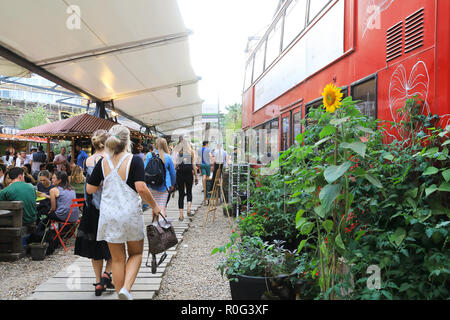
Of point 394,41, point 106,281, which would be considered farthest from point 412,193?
point 106,281

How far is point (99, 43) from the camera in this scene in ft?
22.9

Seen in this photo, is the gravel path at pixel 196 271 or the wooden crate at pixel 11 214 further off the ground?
the wooden crate at pixel 11 214

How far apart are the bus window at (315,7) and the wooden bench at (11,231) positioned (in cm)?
522

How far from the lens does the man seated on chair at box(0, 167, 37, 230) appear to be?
5293mm

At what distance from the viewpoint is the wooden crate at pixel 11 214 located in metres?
5.10

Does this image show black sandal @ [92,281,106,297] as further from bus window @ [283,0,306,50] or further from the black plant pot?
bus window @ [283,0,306,50]

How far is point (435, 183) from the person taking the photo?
2316 millimetres

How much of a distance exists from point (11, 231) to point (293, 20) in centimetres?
589

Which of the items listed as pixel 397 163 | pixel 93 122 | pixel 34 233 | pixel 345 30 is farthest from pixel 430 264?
pixel 93 122

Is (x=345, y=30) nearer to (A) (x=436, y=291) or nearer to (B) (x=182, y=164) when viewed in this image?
(A) (x=436, y=291)

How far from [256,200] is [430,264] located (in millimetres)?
3538

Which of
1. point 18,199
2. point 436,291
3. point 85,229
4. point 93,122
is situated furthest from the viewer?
point 93,122

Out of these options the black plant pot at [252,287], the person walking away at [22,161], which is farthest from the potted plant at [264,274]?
the person walking away at [22,161]

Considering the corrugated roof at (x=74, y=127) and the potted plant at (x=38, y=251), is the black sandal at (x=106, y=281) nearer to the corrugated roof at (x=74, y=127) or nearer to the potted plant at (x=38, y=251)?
the potted plant at (x=38, y=251)
